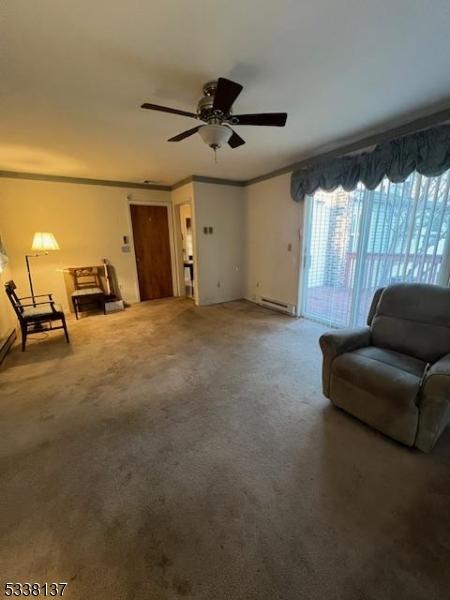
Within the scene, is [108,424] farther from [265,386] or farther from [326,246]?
[326,246]

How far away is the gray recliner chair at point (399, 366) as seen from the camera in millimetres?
1622

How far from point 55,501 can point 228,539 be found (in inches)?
38.6

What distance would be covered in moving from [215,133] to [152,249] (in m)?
3.91

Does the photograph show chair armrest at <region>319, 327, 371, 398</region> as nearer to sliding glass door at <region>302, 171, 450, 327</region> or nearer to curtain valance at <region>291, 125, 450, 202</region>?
sliding glass door at <region>302, 171, 450, 327</region>

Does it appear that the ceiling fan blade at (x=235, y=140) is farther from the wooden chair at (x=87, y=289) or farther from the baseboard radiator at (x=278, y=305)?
the wooden chair at (x=87, y=289)

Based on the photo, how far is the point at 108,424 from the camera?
6.58 feet

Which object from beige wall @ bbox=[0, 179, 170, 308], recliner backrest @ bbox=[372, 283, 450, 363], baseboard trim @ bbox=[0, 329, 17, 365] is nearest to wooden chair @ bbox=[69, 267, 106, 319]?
beige wall @ bbox=[0, 179, 170, 308]

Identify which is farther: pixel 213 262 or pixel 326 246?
pixel 213 262

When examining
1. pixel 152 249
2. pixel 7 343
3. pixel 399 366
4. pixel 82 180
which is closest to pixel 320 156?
pixel 399 366

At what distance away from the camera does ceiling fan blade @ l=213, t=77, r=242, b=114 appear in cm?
151

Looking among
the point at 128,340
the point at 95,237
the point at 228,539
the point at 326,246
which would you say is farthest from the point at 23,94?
the point at 326,246

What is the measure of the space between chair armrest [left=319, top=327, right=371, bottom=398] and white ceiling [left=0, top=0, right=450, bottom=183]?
1972 mm

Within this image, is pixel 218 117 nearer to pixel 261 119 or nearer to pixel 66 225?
pixel 261 119

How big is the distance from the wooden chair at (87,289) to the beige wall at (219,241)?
191cm
